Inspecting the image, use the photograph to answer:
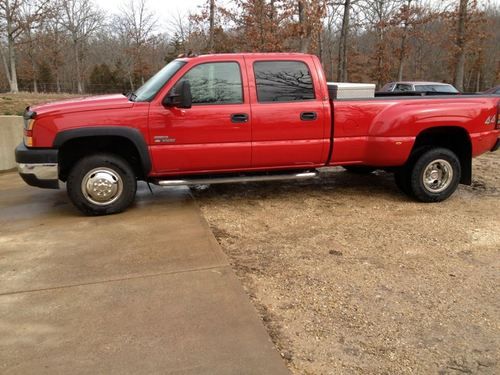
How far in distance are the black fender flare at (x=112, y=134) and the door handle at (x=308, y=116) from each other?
6.22 ft

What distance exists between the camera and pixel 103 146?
5574 millimetres

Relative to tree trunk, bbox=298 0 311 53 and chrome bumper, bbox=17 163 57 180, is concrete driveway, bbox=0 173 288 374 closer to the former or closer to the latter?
chrome bumper, bbox=17 163 57 180

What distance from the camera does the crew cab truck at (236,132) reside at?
17.3 ft

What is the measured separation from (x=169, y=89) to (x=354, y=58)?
3370 centimetres

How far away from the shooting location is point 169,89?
213 inches

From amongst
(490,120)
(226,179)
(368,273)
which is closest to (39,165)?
(226,179)

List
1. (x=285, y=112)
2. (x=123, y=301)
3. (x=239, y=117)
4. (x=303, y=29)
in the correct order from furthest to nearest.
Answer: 1. (x=303, y=29)
2. (x=285, y=112)
3. (x=239, y=117)
4. (x=123, y=301)

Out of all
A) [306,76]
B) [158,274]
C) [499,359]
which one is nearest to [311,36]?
[306,76]

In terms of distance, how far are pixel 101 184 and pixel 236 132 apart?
5.51 feet

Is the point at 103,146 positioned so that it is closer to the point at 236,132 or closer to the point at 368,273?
the point at 236,132

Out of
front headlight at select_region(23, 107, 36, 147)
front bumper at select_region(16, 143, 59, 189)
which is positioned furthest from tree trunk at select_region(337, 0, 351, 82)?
front bumper at select_region(16, 143, 59, 189)

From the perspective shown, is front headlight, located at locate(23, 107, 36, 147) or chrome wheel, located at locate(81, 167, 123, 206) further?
chrome wheel, located at locate(81, 167, 123, 206)

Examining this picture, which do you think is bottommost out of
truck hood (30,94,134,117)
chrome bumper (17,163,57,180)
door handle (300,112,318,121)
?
chrome bumper (17,163,57,180)

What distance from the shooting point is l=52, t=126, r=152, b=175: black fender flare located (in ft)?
16.9
